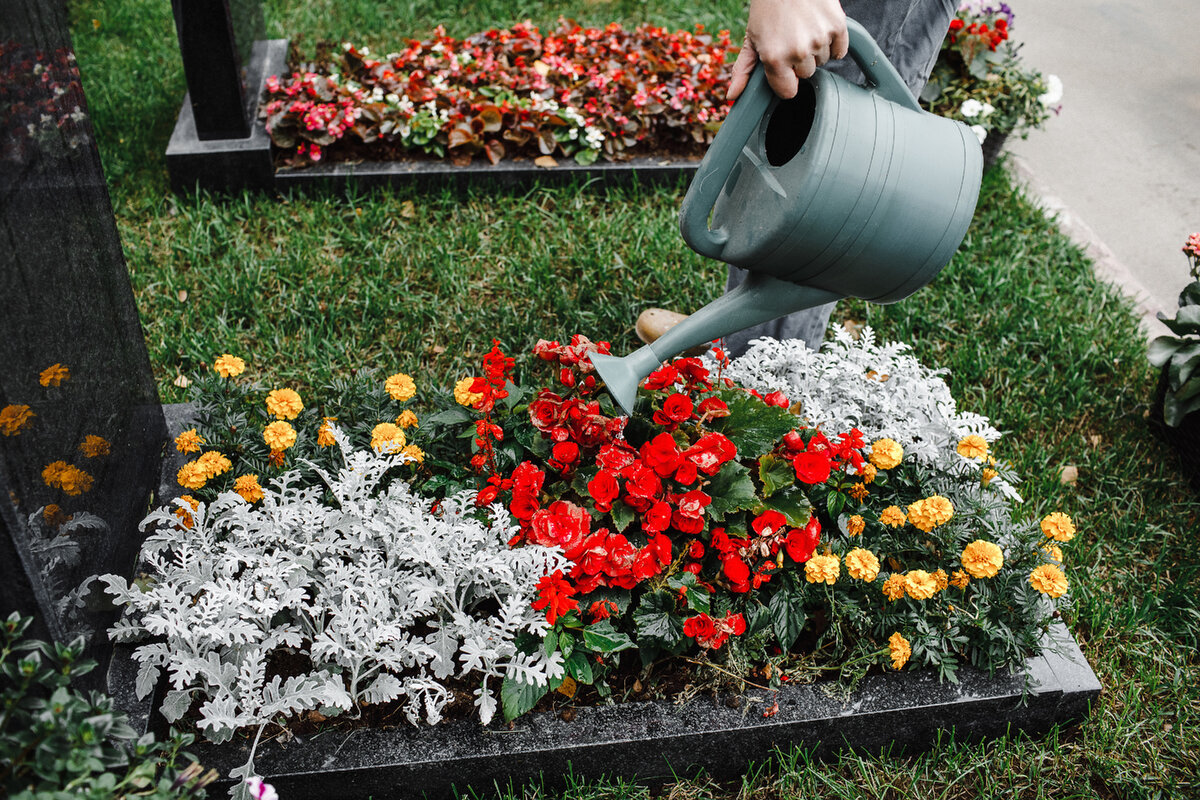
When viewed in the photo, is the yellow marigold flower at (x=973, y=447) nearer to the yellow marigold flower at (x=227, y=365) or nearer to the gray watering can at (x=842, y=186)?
the gray watering can at (x=842, y=186)

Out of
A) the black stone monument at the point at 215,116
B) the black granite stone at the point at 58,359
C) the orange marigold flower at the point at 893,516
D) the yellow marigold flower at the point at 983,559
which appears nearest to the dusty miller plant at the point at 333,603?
the black granite stone at the point at 58,359

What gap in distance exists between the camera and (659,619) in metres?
1.76

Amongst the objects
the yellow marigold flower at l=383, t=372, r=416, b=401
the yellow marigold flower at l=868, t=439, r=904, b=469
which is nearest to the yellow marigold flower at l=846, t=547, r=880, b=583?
the yellow marigold flower at l=868, t=439, r=904, b=469

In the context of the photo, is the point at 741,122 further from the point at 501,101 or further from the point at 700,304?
the point at 501,101

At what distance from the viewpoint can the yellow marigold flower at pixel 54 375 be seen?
1494 millimetres

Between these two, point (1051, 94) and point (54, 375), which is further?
point (1051, 94)

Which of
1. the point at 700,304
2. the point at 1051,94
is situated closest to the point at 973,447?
the point at 700,304

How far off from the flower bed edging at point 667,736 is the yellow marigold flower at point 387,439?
55 cm

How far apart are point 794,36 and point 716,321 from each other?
1.83 feet

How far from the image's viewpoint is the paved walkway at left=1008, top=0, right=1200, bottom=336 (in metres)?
3.64

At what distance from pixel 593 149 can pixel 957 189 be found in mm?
2010

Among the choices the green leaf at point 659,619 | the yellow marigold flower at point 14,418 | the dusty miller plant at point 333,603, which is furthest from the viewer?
the green leaf at point 659,619

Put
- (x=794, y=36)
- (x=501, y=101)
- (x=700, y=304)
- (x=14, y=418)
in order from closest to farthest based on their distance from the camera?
1. (x=14, y=418)
2. (x=794, y=36)
3. (x=700, y=304)
4. (x=501, y=101)

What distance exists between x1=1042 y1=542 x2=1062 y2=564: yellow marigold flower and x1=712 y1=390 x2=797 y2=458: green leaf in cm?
58
